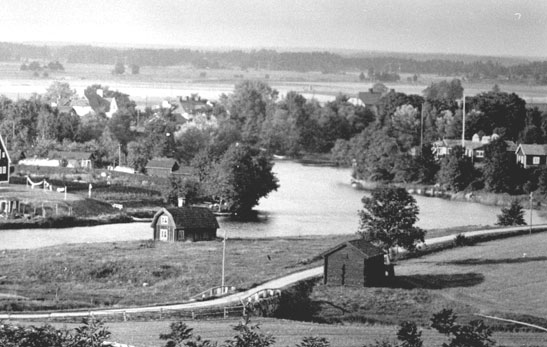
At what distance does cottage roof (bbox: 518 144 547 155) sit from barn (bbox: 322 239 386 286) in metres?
10.1

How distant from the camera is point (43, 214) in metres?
12.0

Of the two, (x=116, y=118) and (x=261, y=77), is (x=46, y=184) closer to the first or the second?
(x=116, y=118)

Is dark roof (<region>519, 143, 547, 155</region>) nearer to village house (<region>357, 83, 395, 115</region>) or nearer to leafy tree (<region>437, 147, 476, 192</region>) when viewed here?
leafy tree (<region>437, 147, 476, 192</region>)

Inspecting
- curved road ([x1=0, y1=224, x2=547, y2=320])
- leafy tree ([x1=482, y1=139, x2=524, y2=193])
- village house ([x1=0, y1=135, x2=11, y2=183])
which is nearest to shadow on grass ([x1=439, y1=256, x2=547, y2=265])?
curved road ([x1=0, y1=224, x2=547, y2=320])

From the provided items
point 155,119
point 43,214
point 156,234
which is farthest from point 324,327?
point 155,119

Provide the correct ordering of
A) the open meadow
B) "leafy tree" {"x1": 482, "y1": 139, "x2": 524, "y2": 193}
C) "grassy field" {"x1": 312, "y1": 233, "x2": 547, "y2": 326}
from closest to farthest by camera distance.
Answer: "grassy field" {"x1": 312, "y1": 233, "x2": 547, "y2": 326}, "leafy tree" {"x1": 482, "y1": 139, "x2": 524, "y2": 193}, the open meadow

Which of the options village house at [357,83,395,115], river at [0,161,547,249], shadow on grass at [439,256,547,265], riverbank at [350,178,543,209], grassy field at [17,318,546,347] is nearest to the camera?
grassy field at [17,318,546,347]

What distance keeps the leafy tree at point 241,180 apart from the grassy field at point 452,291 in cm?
428

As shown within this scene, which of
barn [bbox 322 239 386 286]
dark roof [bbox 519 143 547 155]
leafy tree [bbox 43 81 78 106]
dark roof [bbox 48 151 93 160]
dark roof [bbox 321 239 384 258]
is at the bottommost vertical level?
barn [bbox 322 239 386 286]

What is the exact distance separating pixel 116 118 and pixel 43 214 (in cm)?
821

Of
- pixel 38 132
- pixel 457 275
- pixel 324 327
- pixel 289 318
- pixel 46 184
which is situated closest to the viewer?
pixel 324 327

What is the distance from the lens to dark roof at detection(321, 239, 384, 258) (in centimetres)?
865

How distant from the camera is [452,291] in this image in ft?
27.8

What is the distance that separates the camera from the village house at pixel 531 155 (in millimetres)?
17994
